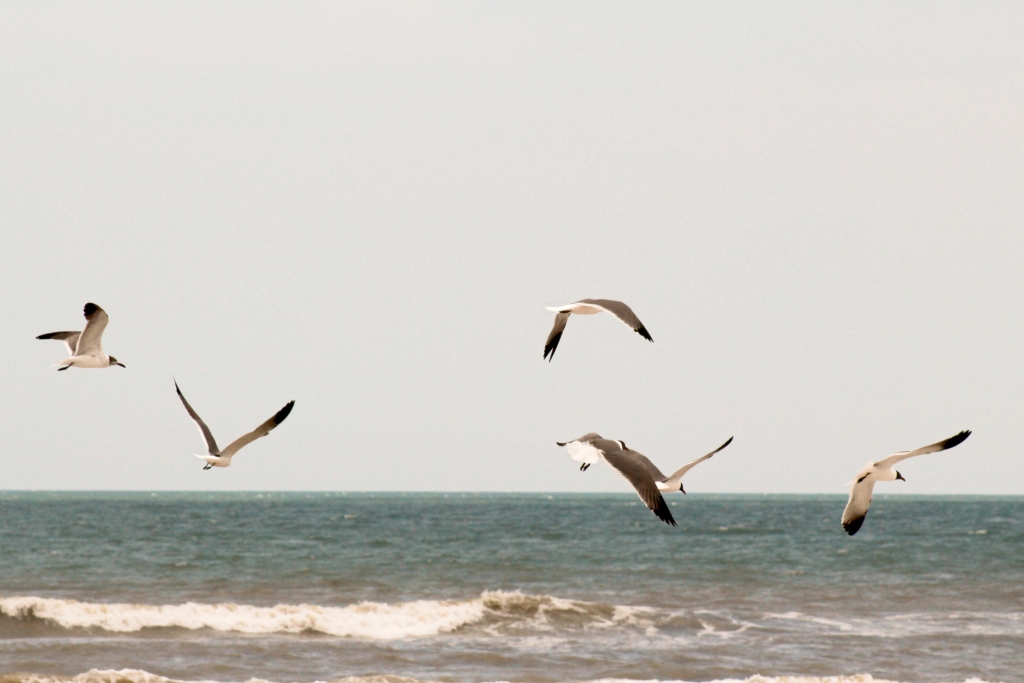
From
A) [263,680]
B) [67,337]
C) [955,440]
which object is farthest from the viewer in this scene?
[263,680]

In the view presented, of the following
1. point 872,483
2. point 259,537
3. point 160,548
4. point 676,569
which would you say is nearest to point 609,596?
point 676,569

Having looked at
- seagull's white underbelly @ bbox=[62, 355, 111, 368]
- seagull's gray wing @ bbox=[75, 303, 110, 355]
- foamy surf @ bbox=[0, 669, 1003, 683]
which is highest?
seagull's gray wing @ bbox=[75, 303, 110, 355]

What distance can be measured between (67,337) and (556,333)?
5.43 m

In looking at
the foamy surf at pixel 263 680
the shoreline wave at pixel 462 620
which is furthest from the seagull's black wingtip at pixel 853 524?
the shoreline wave at pixel 462 620

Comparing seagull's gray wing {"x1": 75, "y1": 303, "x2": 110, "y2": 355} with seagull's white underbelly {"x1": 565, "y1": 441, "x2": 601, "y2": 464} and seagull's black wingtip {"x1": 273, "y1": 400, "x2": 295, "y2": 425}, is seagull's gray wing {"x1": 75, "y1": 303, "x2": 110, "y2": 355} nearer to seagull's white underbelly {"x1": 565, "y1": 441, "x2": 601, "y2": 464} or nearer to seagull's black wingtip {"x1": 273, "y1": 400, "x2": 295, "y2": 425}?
seagull's black wingtip {"x1": 273, "y1": 400, "x2": 295, "y2": 425}

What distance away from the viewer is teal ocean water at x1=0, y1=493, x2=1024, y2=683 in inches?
636

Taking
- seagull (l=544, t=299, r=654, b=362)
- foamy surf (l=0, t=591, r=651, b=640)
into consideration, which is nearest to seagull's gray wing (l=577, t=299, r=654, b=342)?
seagull (l=544, t=299, r=654, b=362)

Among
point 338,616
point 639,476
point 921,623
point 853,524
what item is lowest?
point 338,616

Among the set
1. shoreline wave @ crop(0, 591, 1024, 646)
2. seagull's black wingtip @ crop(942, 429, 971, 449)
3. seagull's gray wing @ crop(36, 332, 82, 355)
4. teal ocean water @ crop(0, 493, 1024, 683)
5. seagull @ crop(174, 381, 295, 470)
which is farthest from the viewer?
shoreline wave @ crop(0, 591, 1024, 646)

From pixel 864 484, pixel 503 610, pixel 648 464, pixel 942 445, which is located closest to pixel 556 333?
pixel 648 464

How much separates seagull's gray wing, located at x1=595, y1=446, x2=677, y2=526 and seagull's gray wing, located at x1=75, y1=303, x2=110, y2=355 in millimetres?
5520

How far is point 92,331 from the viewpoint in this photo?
37.5ft

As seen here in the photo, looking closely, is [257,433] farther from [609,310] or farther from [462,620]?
[462,620]

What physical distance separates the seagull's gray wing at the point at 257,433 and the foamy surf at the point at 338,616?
9.38 metres
